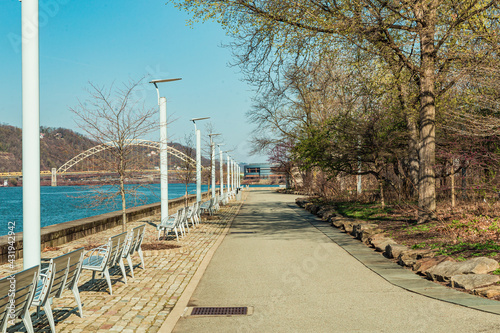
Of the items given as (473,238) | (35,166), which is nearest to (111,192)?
(35,166)

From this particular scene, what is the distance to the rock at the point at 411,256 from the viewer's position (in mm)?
9687

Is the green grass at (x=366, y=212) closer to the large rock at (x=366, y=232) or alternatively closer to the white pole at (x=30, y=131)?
the large rock at (x=366, y=232)

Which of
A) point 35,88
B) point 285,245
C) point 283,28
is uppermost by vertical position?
point 283,28

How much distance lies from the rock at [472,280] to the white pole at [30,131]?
6193 millimetres

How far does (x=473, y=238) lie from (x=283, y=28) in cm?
768

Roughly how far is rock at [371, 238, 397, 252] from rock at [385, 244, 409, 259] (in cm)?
40

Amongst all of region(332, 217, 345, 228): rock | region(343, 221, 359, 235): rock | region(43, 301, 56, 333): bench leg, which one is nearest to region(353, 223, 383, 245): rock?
region(343, 221, 359, 235): rock

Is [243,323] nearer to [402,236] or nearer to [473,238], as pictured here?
[473,238]

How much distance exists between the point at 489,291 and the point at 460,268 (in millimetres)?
1182

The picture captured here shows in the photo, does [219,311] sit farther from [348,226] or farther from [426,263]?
[348,226]

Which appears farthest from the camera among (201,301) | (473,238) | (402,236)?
(402,236)

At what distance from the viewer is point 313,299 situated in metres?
7.23

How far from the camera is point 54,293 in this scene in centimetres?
602

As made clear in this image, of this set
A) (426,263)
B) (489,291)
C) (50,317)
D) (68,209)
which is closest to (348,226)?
(426,263)
